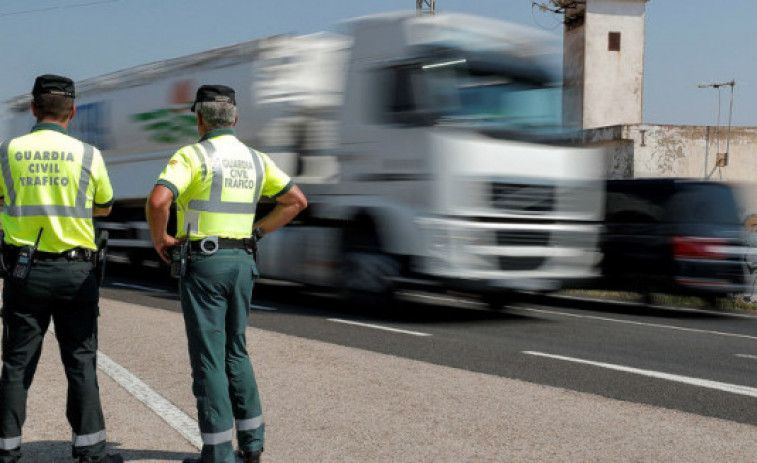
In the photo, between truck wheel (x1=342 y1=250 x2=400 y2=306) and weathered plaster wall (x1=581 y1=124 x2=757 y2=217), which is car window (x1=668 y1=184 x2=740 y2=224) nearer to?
truck wheel (x1=342 y1=250 x2=400 y2=306)

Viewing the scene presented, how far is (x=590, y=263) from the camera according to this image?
11.4m

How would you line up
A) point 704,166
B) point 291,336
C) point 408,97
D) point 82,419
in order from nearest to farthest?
point 82,419, point 291,336, point 408,97, point 704,166

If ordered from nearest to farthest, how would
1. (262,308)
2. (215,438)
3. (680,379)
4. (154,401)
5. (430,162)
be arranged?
1. (215,438)
2. (154,401)
3. (680,379)
4. (430,162)
5. (262,308)

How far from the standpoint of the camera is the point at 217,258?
4.22m

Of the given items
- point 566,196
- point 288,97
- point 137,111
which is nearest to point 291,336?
point 566,196

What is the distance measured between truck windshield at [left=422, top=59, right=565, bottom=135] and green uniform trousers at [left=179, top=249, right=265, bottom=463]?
242 inches

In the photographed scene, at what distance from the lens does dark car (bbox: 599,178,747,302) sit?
12.3 metres

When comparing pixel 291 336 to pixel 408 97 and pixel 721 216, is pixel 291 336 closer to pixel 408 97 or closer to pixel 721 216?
pixel 408 97

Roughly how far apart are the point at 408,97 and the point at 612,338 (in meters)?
3.34

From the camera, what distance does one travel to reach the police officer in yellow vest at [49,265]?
416 centimetres

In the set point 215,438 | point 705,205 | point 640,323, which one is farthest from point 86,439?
point 705,205

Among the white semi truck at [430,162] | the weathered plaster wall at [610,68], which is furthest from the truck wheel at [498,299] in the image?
the weathered plaster wall at [610,68]

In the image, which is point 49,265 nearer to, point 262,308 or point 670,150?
point 262,308

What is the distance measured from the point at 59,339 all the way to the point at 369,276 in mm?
6989
